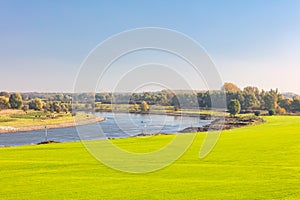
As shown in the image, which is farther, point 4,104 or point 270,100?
point 4,104

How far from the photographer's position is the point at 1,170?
19.1 meters

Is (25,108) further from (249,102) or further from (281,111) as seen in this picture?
(281,111)

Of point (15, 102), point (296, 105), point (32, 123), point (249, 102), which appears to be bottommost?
point (32, 123)

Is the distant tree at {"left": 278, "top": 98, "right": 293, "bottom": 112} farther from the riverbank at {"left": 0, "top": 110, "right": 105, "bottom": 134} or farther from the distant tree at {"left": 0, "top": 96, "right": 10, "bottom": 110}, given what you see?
the distant tree at {"left": 0, "top": 96, "right": 10, "bottom": 110}

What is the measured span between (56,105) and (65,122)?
29.4 meters

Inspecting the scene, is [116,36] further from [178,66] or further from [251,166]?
[251,166]

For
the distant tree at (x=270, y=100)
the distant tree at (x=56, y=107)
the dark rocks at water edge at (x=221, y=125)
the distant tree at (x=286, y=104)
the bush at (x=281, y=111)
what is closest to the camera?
the dark rocks at water edge at (x=221, y=125)

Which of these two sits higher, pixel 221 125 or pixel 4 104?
pixel 4 104

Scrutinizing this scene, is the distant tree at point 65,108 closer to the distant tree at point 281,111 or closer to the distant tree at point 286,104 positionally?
the distant tree at point 281,111

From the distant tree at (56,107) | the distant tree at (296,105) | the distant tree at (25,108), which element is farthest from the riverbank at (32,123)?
the distant tree at (296,105)

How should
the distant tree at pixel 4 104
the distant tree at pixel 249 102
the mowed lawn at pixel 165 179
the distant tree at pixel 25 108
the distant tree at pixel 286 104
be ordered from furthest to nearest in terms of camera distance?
the distant tree at pixel 25 108, the distant tree at pixel 4 104, the distant tree at pixel 249 102, the distant tree at pixel 286 104, the mowed lawn at pixel 165 179

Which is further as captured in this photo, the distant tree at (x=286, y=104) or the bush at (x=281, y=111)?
the distant tree at (x=286, y=104)

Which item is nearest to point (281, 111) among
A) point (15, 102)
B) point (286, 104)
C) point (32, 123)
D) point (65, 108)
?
point (286, 104)

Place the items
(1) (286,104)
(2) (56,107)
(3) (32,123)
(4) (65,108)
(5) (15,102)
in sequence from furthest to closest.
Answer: (5) (15,102), (2) (56,107), (4) (65,108), (1) (286,104), (3) (32,123)
